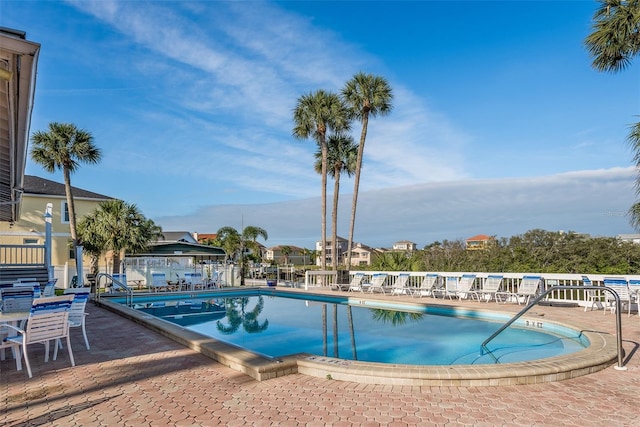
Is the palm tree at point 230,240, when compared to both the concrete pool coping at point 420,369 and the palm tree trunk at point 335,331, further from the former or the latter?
the concrete pool coping at point 420,369

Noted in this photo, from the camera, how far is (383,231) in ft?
130

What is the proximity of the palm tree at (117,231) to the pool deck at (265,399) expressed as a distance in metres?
15.0

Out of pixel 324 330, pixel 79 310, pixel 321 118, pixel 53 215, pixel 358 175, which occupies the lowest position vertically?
pixel 324 330

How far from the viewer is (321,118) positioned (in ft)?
71.3

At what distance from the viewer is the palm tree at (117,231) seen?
1998cm

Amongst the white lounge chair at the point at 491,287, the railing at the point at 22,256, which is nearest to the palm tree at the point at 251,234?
the railing at the point at 22,256

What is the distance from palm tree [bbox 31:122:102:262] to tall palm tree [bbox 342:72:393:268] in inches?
564

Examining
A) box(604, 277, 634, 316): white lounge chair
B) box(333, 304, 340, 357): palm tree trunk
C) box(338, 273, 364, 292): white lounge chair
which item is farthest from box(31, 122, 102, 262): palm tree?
box(604, 277, 634, 316): white lounge chair

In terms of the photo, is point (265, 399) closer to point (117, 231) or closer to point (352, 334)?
point (352, 334)

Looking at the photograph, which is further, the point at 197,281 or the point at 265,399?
the point at 197,281

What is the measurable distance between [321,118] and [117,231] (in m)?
12.1

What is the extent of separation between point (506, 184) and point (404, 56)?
21739mm

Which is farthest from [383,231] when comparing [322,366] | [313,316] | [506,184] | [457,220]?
[322,366]

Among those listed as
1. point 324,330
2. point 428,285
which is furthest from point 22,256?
point 428,285
